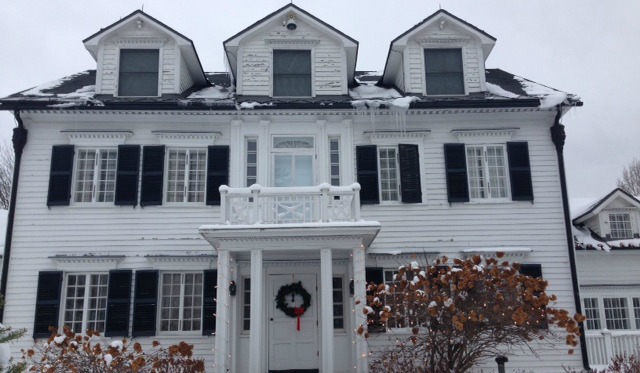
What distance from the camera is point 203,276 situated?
13.5 metres

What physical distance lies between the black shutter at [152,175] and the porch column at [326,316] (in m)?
4.70

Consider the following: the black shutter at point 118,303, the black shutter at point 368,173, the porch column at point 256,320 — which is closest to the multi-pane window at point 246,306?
the porch column at point 256,320

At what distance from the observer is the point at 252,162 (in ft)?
47.1

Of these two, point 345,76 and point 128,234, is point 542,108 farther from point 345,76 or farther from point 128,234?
point 128,234

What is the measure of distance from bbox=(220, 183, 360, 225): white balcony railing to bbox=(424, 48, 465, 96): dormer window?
4456 millimetres

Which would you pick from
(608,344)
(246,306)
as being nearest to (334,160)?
(246,306)

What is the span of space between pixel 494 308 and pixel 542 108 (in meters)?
6.75

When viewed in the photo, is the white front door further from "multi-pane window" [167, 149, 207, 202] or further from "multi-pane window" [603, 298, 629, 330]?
"multi-pane window" [603, 298, 629, 330]

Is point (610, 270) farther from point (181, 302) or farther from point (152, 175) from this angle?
point (152, 175)

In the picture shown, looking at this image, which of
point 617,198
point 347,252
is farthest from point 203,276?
point 617,198

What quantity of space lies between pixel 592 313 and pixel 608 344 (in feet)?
6.35

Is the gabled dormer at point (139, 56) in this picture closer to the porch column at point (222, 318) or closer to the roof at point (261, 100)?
the roof at point (261, 100)

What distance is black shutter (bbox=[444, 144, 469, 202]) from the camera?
14094 millimetres

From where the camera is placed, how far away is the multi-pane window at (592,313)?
1505 centimetres
